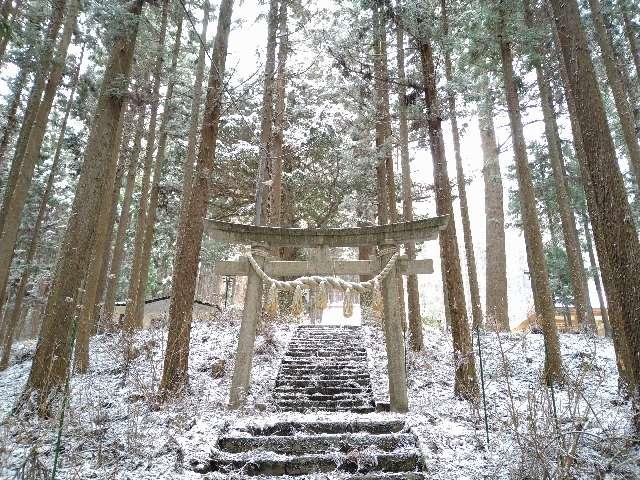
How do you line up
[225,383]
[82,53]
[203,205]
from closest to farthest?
[203,205] → [225,383] → [82,53]

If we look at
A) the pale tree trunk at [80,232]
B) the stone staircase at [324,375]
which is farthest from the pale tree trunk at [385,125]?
the pale tree trunk at [80,232]

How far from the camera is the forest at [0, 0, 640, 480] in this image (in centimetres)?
472

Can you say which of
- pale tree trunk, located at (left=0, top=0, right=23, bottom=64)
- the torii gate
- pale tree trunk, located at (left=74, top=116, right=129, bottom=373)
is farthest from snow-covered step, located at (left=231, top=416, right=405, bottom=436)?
pale tree trunk, located at (left=0, top=0, right=23, bottom=64)

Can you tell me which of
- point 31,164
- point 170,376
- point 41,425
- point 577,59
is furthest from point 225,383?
point 577,59

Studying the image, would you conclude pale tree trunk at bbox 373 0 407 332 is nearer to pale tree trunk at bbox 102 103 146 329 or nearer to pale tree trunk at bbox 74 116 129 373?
pale tree trunk at bbox 74 116 129 373

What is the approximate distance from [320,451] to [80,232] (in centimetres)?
527

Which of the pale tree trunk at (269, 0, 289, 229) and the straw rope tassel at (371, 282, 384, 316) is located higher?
the pale tree trunk at (269, 0, 289, 229)

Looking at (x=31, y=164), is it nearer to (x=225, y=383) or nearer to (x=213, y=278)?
(x=225, y=383)

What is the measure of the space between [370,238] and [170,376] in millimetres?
4130

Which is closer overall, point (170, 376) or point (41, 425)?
point (41, 425)

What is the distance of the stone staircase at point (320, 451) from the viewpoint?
4.61 metres

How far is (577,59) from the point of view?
5.27 meters

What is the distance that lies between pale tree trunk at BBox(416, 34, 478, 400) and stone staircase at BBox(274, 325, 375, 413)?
68.6 inches

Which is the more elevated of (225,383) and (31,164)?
(31,164)
